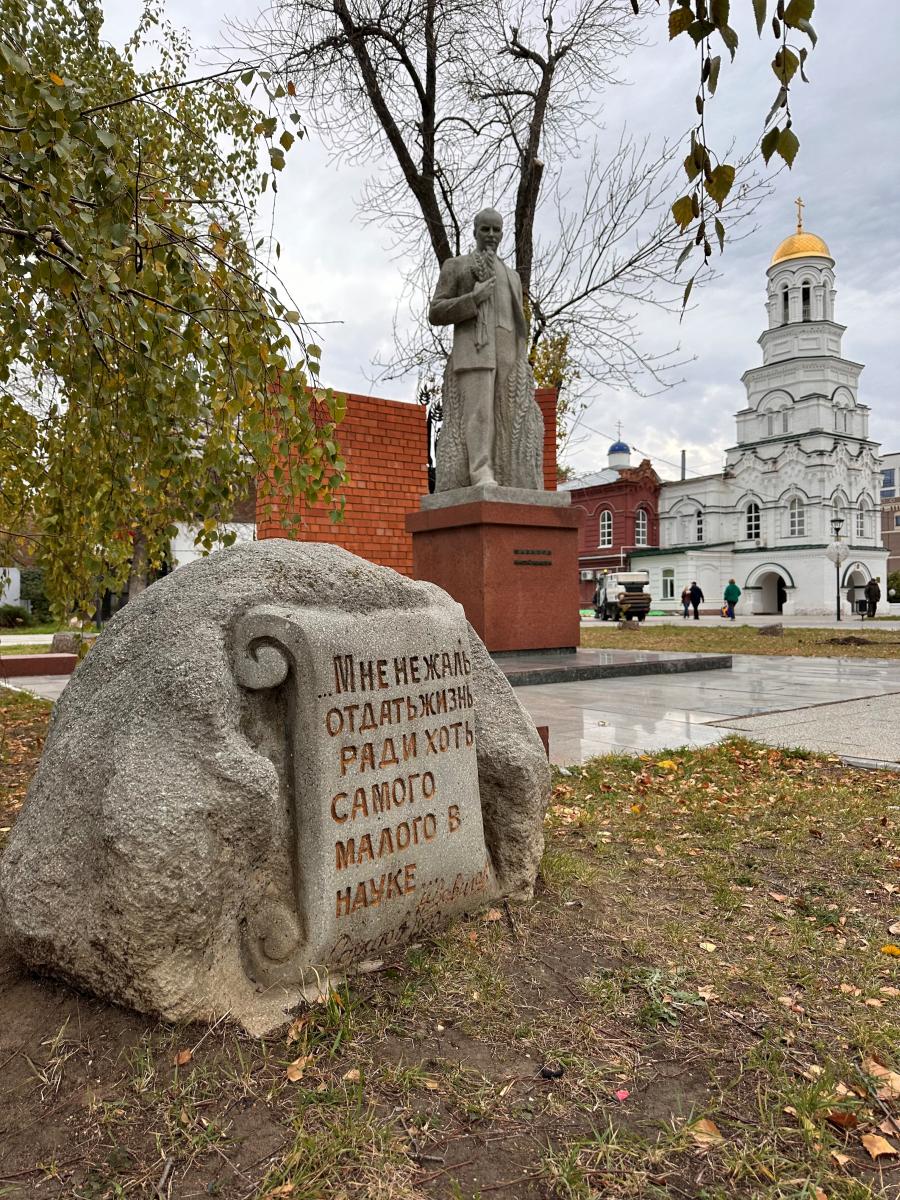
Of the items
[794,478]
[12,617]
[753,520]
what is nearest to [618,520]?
[753,520]

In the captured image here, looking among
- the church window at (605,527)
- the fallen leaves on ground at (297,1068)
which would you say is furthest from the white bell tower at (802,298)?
the fallen leaves on ground at (297,1068)

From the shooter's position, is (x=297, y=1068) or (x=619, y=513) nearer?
(x=297, y=1068)

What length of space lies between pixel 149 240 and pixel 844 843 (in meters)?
3.51

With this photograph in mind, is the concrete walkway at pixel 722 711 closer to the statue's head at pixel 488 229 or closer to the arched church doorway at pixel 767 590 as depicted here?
the statue's head at pixel 488 229

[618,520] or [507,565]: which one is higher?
[618,520]

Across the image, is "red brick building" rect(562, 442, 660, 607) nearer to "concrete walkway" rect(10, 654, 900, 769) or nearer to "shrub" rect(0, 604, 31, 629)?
"shrub" rect(0, 604, 31, 629)

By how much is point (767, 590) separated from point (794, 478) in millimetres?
6081

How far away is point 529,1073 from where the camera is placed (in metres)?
1.84

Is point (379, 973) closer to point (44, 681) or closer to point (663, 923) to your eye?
point (663, 923)

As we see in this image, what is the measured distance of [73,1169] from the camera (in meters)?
1.53

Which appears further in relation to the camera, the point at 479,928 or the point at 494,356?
the point at 494,356

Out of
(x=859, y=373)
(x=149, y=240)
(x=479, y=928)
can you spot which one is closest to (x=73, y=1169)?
(x=479, y=928)

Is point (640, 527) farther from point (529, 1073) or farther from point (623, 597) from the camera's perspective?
point (529, 1073)

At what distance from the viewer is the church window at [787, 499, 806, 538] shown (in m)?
42.0
